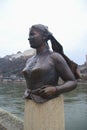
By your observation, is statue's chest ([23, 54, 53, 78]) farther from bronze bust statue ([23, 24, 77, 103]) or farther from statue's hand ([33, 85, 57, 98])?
statue's hand ([33, 85, 57, 98])

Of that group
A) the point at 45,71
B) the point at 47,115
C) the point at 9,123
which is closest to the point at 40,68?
the point at 45,71

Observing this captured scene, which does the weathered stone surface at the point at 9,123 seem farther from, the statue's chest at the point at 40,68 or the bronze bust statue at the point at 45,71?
the statue's chest at the point at 40,68

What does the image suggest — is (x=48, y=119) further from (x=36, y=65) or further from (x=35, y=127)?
(x=36, y=65)

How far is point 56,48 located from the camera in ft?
11.4

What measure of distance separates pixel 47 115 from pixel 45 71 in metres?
0.40

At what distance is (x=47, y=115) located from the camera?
3197 millimetres

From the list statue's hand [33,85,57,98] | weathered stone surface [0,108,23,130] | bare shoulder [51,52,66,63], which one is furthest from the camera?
weathered stone surface [0,108,23,130]

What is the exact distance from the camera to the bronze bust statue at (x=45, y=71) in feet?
10.6

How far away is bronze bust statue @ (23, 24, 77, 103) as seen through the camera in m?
3.23

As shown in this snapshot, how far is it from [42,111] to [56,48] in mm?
655

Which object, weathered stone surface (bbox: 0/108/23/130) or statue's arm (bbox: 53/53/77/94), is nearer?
statue's arm (bbox: 53/53/77/94)

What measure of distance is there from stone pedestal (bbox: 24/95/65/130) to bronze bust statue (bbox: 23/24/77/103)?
6 centimetres

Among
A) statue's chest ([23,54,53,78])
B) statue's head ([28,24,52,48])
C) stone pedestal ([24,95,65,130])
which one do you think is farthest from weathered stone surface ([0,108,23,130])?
statue's head ([28,24,52,48])

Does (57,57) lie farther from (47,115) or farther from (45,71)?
(47,115)
